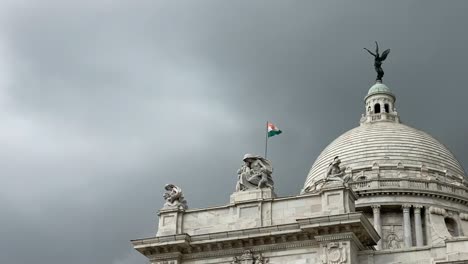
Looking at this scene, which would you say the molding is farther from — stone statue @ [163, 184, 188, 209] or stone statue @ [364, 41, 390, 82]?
stone statue @ [364, 41, 390, 82]

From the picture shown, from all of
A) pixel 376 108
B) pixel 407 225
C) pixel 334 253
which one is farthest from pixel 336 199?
pixel 376 108

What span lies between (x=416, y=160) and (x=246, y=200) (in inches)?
1197

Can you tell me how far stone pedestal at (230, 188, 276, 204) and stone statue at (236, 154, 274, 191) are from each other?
0.32 meters

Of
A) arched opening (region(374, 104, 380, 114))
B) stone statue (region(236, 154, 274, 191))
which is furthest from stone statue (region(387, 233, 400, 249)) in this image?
stone statue (region(236, 154, 274, 191))

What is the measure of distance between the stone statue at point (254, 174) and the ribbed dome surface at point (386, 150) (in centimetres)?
2592

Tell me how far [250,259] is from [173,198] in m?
6.84

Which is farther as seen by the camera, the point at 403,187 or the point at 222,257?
the point at 403,187

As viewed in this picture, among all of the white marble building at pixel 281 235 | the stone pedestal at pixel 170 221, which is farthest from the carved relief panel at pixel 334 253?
the stone pedestal at pixel 170 221

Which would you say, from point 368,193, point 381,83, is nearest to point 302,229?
point 368,193

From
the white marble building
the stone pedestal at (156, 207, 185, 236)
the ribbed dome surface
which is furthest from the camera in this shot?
the ribbed dome surface

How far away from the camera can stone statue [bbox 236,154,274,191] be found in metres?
50.2

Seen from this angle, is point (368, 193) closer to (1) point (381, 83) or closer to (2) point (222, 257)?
(1) point (381, 83)

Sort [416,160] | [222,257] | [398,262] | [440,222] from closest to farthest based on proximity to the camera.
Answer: [398,262] < [222,257] < [440,222] < [416,160]

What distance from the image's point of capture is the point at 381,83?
88.1 metres
